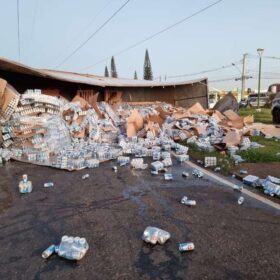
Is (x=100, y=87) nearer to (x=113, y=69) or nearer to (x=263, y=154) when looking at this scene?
(x=263, y=154)

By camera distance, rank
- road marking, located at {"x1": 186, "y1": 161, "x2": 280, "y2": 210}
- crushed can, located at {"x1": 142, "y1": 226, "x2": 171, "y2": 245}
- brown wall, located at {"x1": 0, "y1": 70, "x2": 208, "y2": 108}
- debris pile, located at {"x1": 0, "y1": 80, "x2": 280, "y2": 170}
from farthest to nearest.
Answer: brown wall, located at {"x1": 0, "y1": 70, "x2": 208, "y2": 108} → debris pile, located at {"x1": 0, "y1": 80, "x2": 280, "y2": 170} → road marking, located at {"x1": 186, "y1": 161, "x2": 280, "y2": 210} → crushed can, located at {"x1": 142, "y1": 226, "x2": 171, "y2": 245}

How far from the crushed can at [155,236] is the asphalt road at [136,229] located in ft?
0.21

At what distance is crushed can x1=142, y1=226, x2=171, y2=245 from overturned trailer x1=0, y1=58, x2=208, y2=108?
9.05 metres

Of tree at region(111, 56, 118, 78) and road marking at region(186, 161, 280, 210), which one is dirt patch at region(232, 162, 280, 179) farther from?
tree at region(111, 56, 118, 78)

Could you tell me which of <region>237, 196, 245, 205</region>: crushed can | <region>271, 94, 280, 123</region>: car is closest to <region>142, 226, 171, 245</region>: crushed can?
<region>237, 196, 245, 205</region>: crushed can

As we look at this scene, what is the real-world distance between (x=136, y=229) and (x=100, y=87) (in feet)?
44.4

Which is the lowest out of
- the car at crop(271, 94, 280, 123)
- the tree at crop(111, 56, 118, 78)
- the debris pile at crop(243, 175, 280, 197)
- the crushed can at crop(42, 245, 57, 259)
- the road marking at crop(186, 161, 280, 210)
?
the crushed can at crop(42, 245, 57, 259)

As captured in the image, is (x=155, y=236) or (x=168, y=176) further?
(x=168, y=176)

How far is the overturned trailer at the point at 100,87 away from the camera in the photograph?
12109 millimetres

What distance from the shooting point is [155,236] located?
2.96m

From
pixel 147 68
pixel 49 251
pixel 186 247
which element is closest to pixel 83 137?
pixel 49 251

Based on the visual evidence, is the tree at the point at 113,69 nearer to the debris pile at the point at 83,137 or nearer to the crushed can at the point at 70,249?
the debris pile at the point at 83,137

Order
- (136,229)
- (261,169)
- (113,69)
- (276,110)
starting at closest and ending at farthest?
(136,229) → (261,169) → (276,110) → (113,69)

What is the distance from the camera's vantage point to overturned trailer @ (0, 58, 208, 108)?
12.1 metres
